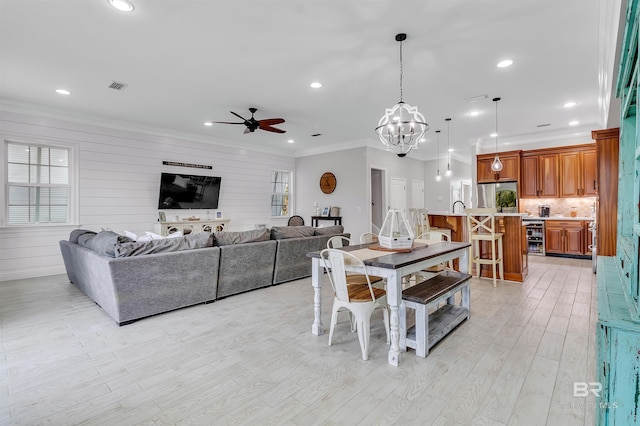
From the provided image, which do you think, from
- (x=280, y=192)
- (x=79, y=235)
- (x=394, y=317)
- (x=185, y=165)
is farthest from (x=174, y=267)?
(x=280, y=192)

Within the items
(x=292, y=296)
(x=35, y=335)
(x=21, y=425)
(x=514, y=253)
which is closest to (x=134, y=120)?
(x=35, y=335)

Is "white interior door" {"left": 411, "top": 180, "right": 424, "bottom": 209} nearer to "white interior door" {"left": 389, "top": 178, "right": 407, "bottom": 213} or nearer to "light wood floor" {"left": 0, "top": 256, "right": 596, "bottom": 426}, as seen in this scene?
"white interior door" {"left": 389, "top": 178, "right": 407, "bottom": 213}

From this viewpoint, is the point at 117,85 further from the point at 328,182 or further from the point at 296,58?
the point at 328,182

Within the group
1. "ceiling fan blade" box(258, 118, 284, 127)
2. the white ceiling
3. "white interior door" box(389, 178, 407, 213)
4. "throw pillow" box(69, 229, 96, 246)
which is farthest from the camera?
"white interior door" box(389, 178, 407, 213)

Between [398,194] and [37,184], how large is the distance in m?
7.84

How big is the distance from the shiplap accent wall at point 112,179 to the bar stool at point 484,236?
17.5 feet

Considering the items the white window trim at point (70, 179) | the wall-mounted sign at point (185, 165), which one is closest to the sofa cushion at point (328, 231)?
the wall-mounted sign at point (185, 165)

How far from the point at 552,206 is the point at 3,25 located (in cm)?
954

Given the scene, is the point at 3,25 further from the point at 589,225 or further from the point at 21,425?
the point at 589,225

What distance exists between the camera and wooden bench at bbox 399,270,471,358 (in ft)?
8.04

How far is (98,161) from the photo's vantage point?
5.69m

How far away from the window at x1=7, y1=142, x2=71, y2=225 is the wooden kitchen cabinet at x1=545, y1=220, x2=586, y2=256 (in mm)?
9630

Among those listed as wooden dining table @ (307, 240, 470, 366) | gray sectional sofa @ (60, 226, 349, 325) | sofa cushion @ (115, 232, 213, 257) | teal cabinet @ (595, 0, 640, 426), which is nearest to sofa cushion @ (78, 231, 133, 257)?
gray sectional sofa @ (60, 226, 349, 325)

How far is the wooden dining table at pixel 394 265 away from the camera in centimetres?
233
